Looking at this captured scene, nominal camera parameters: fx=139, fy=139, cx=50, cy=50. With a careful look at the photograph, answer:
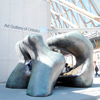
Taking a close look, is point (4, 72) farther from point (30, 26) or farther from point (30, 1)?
point (30, 1)

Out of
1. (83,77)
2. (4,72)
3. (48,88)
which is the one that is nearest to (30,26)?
(4,72)

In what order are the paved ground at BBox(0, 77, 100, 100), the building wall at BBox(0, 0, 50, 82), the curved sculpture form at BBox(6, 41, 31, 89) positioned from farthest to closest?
the building wall at BBox(0, 0, 50, 82) < the curved sculpture form at BBox(6, 41, 31, 89) < the paved ground at BBox(0, 77, 100, 100)

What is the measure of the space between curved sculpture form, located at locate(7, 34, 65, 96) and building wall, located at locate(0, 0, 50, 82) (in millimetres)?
5990

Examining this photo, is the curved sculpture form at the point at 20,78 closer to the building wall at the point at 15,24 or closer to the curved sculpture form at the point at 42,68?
the curved sculpture form at the point at 42,68

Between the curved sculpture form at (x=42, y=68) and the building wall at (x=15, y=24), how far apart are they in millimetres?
5990

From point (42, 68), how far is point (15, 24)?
8576 millimetres

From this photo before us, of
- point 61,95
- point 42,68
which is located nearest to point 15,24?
point 42,68

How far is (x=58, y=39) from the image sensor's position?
8.02m

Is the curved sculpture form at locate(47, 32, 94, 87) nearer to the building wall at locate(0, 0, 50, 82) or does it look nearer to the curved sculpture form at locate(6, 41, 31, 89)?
the curved sculpture form at locate(6, 41, 31, 89)

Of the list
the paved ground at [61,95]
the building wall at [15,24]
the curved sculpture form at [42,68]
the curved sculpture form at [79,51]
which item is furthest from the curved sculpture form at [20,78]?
the building wall at [15,24]

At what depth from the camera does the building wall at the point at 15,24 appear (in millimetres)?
12347

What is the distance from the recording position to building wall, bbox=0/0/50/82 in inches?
486

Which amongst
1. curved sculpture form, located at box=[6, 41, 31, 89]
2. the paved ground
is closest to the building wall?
curved sculpture form, located at box=[6, 41, 31, 89]

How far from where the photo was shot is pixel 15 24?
13.3 m
